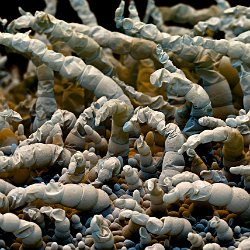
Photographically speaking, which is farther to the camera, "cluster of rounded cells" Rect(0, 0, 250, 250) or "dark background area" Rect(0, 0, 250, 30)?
"dark background area" Rect(0, 0, 250, 30)

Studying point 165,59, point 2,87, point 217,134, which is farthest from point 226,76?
point 2,87

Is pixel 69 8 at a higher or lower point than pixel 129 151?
lower

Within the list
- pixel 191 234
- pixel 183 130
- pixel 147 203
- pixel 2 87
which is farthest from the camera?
pixel 2 87

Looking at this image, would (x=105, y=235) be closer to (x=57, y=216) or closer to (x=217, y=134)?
(x=57, y=216)

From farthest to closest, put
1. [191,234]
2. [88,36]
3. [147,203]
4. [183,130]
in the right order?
[88,36], [183,130], [147,203], [191,234]

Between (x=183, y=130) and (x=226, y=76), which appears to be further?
(x=226, y=76)

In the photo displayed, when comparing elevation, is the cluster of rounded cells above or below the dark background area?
above

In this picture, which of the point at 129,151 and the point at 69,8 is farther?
the point at 69,8

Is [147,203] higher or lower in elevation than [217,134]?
lower
